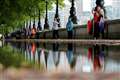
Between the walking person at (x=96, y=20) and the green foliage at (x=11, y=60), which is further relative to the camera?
the walking person at (x=96, y=20)

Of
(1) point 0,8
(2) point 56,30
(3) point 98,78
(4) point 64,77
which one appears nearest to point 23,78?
(4) point 64,77

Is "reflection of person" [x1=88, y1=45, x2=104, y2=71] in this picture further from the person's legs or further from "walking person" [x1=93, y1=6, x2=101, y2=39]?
the person's legs

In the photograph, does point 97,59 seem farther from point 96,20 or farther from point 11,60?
point 96,20

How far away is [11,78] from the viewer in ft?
4.34

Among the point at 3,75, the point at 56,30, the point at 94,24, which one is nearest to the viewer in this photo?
the point at 3,75

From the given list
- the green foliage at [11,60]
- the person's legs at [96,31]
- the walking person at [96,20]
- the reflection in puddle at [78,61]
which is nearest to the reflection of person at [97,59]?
the reflection in puddle at [78,61]

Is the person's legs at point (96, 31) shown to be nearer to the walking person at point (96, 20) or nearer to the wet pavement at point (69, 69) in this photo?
the walking person at point (96, 20)

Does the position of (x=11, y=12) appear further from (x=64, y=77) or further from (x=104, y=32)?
(x=64, y=77)

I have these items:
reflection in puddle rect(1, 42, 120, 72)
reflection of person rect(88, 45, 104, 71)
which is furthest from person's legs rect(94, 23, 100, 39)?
reflection of person rect(88, 45, 104, 71)

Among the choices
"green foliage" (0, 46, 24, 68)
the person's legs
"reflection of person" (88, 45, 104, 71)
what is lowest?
"reflection of person" (88, 45, 104, 71)

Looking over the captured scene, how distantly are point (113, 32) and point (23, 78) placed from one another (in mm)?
18382

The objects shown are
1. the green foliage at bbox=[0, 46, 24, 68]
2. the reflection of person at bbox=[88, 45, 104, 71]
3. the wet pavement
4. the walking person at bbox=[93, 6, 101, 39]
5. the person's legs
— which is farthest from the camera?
the person's legs

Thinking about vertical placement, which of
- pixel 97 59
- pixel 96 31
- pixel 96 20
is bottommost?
pixel 97 59

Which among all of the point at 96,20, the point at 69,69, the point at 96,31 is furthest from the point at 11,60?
the point at 96,31
